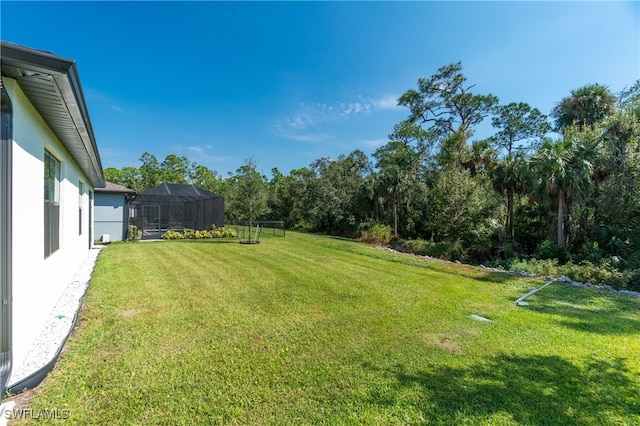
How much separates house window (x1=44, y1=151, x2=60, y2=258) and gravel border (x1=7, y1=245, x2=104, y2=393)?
862 millimetres

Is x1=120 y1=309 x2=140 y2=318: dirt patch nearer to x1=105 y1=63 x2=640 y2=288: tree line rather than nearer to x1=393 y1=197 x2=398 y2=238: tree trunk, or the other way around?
x1=105 y1=63 x2=640 y2=288: tree line

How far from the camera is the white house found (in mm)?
2229

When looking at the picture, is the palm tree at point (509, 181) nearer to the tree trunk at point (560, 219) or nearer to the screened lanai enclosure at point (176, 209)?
the tree trunk at point (560, 219)

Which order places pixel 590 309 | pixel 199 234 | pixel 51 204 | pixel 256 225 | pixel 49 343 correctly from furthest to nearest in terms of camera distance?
1. pixel 256 225
2. pixel 199 234
3. pixel 590 309
4. pixel 51 204
5. pixel 49 343

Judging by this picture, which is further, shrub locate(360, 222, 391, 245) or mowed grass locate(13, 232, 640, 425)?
shrub locate(360, 222, 391, 245)

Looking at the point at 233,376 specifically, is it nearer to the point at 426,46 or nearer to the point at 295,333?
the point at 295,333

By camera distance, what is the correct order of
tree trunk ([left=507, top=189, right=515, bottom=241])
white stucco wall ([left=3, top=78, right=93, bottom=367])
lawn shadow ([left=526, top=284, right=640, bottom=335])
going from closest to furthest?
white stucco wall ([left=3, top=78, right=93, bottom=367])
lawn shadow ([left=526, top=284, right=640, bottom=335])
tree trunk ([left=507, top=189, right=515, bottom=241])

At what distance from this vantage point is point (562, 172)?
32.9ft

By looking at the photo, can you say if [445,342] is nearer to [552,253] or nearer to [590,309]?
[590,309]

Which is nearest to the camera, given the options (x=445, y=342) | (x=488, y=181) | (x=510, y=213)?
(x=445, y=342)

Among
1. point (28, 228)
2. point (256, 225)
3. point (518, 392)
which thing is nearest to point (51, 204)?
point (28, 228)

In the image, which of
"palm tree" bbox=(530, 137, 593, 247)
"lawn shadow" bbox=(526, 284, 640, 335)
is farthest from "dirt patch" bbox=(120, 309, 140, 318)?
"palm tree" bbox=(530, 137, 593, 247)

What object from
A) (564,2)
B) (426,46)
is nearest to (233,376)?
(564,2)

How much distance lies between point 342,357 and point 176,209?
17.2 meters
